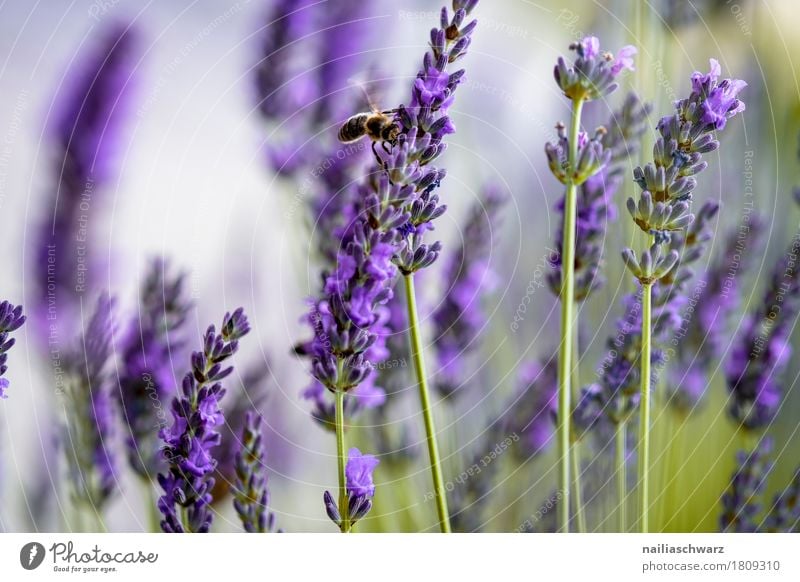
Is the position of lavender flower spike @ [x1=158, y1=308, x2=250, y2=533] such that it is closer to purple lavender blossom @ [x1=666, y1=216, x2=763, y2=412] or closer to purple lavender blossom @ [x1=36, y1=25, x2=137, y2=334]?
purple lavender blossom @ [x1=36, y1=25, x2=137, y2=334]

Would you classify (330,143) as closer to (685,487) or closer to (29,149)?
(29,149)

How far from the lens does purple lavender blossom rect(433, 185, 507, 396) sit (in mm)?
709

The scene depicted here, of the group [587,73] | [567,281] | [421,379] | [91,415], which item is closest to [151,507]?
[91,415]

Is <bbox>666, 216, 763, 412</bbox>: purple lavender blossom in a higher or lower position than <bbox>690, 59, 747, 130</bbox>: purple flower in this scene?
lower

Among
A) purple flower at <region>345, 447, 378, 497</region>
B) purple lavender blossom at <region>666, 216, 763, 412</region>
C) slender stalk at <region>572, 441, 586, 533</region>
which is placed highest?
purple lavender blossom at <region>666, 216, 763, 412</region>

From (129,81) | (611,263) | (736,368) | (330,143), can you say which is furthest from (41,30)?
(736,368)

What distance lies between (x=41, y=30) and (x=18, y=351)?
319 mm

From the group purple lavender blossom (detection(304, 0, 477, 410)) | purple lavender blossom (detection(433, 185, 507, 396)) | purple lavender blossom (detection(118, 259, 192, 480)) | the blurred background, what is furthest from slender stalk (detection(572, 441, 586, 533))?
purple lavender blossom (detection(118, 259, 192, 480))

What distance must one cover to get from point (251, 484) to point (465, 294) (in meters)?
0.27

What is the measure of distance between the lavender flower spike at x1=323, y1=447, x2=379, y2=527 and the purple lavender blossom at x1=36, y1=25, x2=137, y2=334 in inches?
13.7

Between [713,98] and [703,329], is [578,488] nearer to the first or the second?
[703,329]

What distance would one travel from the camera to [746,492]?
70 centimetres

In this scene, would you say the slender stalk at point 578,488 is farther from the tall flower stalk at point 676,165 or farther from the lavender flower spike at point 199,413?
the lavender flower spike at point 199,413

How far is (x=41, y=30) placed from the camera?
724 mm
